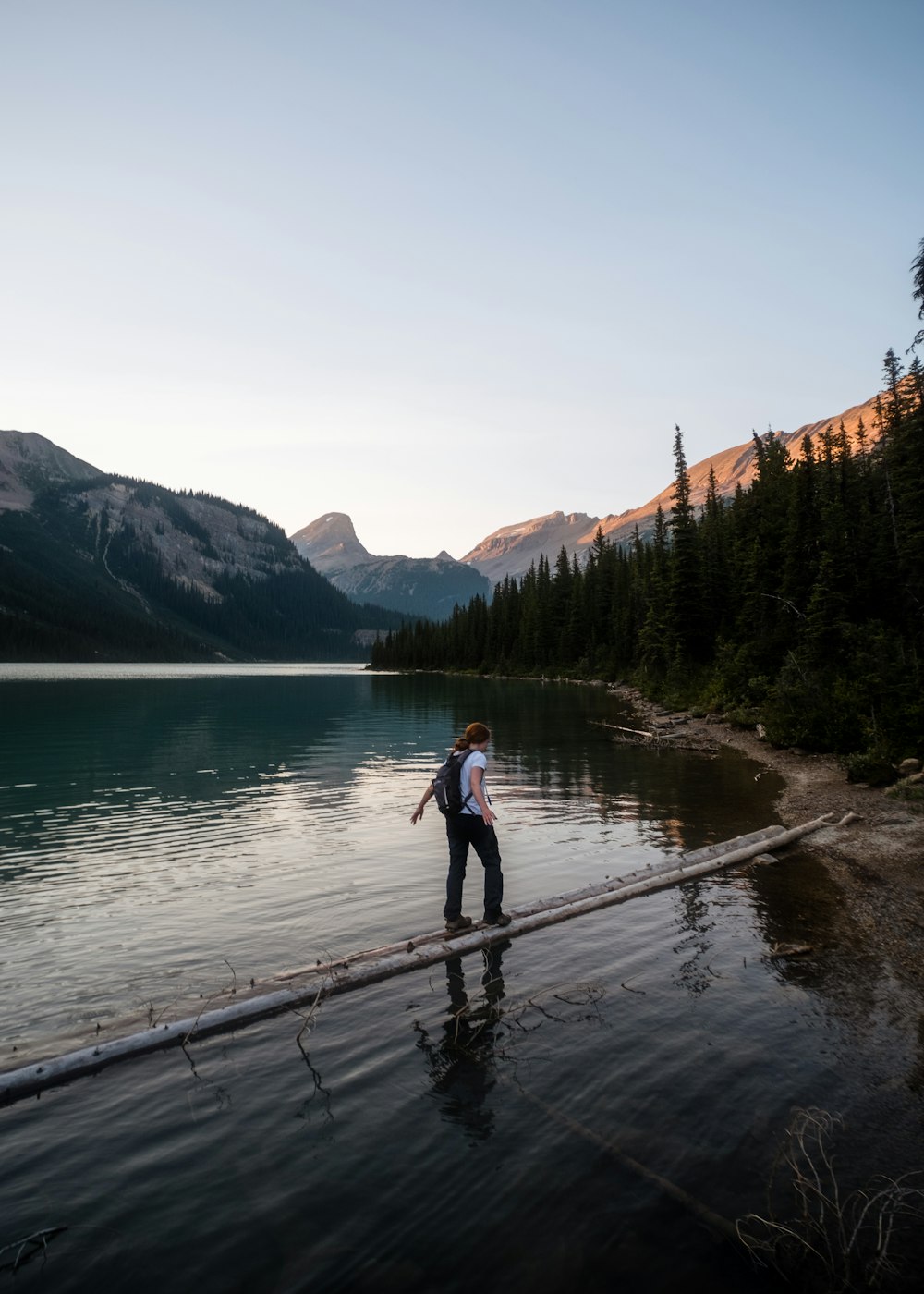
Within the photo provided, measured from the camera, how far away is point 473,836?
11344mm

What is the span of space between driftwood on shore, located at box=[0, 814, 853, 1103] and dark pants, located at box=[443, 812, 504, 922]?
411 millimetres

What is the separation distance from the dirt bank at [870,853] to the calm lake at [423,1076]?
0.45 meters

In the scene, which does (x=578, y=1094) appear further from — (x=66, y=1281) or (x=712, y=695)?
(x=712, y=695)

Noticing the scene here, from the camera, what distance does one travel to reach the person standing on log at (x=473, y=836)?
36.3 ft

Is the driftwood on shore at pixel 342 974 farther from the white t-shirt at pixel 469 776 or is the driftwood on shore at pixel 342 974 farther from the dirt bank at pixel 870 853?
the dirt bank at pixel 870 853

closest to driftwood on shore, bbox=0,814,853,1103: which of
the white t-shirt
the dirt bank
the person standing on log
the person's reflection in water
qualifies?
the person standing on log

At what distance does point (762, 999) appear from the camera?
9258 mm

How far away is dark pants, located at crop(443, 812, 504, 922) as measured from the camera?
37.0 feet

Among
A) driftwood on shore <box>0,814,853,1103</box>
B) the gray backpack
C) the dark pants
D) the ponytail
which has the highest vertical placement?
the ponytail

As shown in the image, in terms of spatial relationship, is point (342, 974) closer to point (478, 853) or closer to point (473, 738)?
point (478, 853)

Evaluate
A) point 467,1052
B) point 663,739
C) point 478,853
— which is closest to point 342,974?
point 467,1052

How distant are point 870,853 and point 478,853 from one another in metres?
9.85

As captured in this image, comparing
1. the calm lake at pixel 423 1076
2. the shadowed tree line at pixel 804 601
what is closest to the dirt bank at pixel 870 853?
the calm lake at pixel 423 1076

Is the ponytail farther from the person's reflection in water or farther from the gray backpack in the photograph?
the person's reflection in water
